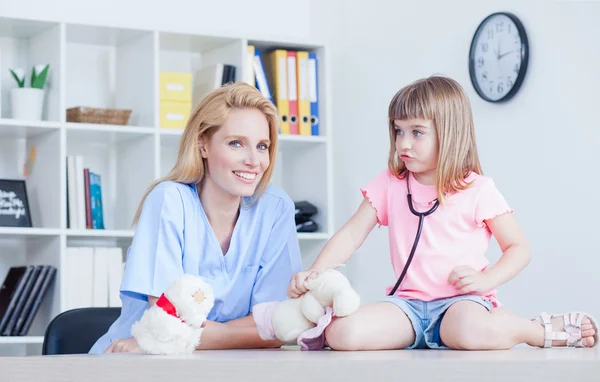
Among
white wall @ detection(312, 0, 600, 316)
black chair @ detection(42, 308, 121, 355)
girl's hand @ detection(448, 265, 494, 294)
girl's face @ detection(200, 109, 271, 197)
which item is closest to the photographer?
girl's hand @ detection(448, 265, 494, 294)

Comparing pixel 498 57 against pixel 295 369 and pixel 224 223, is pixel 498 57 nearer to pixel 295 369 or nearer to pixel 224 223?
pixel 224 223

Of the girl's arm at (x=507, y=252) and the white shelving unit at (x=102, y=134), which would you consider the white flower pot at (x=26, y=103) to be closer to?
the white shelving unit at (x=102, y=134)

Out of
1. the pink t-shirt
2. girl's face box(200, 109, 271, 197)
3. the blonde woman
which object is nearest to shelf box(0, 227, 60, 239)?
the blonde woman

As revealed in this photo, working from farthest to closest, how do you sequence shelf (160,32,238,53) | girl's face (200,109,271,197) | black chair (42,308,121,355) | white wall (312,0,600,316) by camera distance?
shelf (160,32,238,53) → white wall (312,0,600,316) → black chair (42,308,121,355) → girl's face (200,109,271,197)

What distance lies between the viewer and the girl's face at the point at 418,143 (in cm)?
164

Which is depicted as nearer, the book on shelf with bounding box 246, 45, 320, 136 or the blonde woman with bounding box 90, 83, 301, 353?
the blonde woman with bounding box 90, 83, 301, 353

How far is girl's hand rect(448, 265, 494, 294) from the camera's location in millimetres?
1510

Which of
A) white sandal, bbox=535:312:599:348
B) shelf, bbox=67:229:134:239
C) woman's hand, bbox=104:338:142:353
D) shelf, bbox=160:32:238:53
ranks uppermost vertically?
shelf, bbox=160:32:238:53

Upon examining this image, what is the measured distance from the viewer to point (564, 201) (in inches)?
106

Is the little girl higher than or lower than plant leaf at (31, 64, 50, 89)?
lower

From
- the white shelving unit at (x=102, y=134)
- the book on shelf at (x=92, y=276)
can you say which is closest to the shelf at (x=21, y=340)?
the white shelving unit at (x=102, y=134)

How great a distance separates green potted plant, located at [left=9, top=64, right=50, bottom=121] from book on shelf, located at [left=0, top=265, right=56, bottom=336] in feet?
1.91

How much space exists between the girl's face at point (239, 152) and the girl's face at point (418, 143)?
0.28 m

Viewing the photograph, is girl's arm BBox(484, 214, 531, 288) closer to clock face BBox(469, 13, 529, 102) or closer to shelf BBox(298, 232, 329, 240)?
clock face BBox(469, 13, 529, 102)
